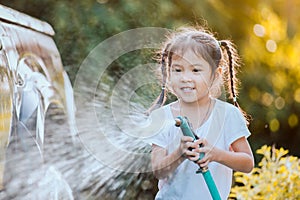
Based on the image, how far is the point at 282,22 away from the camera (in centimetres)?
588

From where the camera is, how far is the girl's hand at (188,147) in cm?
211

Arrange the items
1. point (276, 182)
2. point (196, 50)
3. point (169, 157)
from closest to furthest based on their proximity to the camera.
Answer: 1. point (169, 157)
2. point (196, 50)
3. point (276, 182)

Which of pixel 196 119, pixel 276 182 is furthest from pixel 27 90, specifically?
pixel 276 182

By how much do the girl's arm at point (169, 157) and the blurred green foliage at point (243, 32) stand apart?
1.31m

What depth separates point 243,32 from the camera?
5.16m

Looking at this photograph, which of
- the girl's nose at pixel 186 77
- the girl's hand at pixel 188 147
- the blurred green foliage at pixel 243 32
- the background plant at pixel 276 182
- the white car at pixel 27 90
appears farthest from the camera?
the blurred green foliage at pixel 243 32

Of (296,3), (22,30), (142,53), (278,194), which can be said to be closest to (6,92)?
(22,30)

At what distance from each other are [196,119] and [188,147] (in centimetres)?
28

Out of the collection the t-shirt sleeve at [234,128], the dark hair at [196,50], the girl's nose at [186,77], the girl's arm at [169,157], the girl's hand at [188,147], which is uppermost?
the dark hair at [196,50]

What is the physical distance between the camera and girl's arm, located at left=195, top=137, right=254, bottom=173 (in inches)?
85.3

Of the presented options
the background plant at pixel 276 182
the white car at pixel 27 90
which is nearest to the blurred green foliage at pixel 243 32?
the white car at pixel 27 90

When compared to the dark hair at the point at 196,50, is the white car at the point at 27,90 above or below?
below

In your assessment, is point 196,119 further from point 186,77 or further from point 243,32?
point 243,32

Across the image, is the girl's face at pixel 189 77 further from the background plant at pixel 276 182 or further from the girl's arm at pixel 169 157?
the background plant at pixel 276 182
